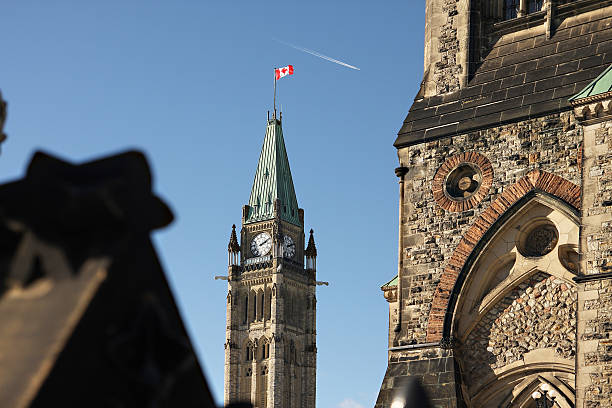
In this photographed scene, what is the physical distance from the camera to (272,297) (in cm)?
12194

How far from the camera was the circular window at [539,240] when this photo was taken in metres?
18.8

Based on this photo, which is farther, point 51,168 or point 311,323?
point 311,323

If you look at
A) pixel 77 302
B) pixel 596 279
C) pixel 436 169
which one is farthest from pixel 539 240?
pixel 77 302

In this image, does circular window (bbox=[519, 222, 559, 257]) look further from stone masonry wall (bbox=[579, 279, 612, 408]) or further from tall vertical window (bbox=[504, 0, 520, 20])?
tall vertical window (bbox=[504, 0, 520, 20])

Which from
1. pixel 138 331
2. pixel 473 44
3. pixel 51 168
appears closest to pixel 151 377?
pixel 138 331

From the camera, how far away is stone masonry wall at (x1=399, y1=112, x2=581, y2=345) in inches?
747

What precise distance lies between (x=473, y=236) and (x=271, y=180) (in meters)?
105

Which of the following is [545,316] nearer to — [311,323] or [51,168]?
[51,168]

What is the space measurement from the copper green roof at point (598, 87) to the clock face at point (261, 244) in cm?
10542

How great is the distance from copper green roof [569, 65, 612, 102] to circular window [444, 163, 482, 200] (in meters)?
Answer: 2.41

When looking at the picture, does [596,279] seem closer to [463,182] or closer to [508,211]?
[508,211]

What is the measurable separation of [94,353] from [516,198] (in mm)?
17363

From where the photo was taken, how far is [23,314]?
2254 millimetres

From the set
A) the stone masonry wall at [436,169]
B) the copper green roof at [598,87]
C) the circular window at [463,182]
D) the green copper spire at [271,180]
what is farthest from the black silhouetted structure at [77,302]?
the green copper spire at [271,180]
